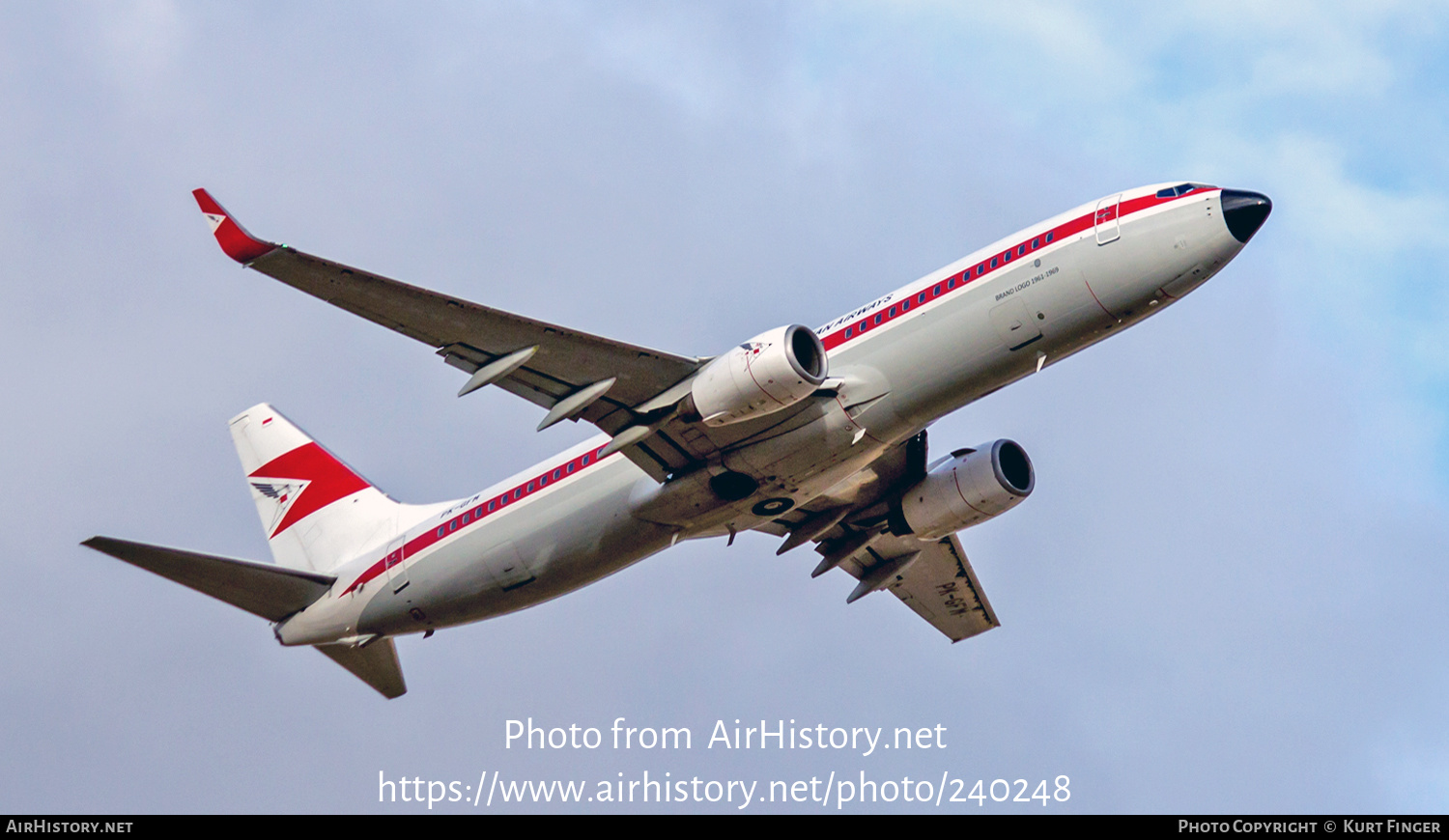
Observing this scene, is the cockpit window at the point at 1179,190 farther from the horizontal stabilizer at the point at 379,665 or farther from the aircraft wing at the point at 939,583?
the horizontal stabilizer at the point at 379,665

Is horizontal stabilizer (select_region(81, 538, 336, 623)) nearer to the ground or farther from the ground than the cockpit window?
nearer to the ground

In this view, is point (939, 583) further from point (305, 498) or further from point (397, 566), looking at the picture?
point (305, 498)

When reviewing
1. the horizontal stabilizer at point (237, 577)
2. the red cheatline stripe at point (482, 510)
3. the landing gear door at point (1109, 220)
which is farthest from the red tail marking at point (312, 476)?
the landing gear door at point (1109, 220)

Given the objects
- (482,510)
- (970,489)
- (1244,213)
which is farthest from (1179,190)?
(482,510)

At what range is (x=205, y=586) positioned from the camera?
40.0 metres

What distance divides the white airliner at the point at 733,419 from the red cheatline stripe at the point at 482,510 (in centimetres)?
8

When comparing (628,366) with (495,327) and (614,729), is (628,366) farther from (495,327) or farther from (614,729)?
(614,729)

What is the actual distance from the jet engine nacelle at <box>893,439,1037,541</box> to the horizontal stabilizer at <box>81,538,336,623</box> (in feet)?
52.4

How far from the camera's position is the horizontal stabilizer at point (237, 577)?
3747cm

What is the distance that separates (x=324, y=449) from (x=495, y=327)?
1685cm

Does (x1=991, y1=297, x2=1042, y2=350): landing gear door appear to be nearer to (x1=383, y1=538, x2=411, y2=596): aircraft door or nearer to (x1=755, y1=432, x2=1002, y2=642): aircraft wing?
(x1=755, y1=432, x2=1002, y2=642): aircraft wing

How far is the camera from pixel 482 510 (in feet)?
131

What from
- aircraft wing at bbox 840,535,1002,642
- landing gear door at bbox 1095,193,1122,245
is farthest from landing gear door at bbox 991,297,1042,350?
aircraft wing at bbox 840,535,1002,642

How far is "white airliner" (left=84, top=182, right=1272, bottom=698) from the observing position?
33.6 meters
